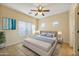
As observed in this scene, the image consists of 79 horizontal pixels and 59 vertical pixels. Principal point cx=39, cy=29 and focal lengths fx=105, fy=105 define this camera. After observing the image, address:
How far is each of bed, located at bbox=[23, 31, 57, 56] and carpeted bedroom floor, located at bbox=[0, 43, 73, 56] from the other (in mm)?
92

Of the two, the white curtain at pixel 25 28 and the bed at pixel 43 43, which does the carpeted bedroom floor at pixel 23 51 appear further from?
the white curtain at pixel 25 28

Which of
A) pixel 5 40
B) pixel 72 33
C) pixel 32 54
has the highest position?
pixel 72 33

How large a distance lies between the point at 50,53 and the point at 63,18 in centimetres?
83

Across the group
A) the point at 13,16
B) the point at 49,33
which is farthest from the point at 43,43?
the point at 13,16

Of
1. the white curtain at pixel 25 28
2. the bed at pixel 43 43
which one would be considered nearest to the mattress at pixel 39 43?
the bed at pixel 43 43

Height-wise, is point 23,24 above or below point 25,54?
above

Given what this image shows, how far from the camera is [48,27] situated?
242cm

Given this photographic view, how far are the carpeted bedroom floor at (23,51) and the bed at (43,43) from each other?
0.30 ft

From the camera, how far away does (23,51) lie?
7.43ft

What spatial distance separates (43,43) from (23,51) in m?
0.47

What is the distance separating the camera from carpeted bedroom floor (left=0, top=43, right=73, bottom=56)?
219 centimetres

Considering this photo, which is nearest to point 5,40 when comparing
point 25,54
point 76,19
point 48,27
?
point 25,54

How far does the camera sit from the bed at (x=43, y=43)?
2213 millimetres

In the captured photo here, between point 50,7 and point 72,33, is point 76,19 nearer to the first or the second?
point 72,33
